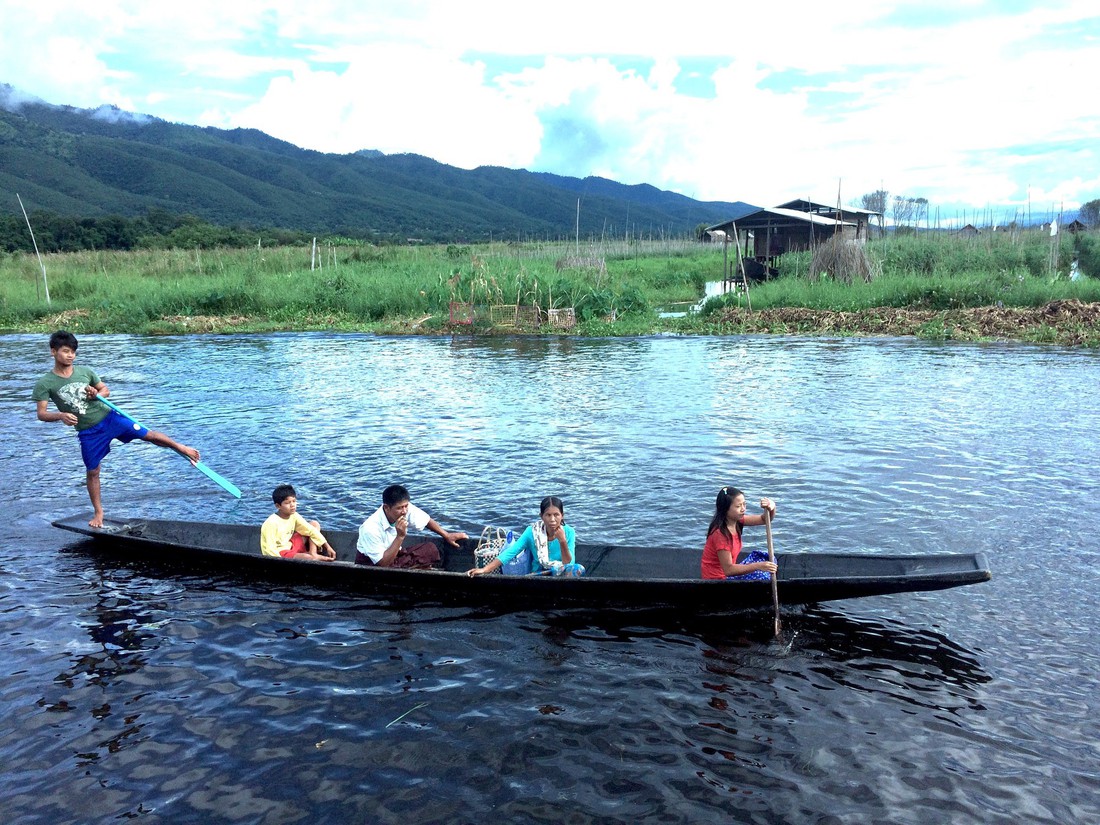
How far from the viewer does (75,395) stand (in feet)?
26.2

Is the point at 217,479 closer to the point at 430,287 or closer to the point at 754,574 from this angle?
the point at 754,574

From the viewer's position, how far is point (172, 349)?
2455 centimetres

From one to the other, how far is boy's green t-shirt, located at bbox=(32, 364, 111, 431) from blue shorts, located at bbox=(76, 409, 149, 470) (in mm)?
70

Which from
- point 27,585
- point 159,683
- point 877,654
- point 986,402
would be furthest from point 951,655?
point 986,402

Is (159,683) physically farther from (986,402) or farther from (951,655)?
(986,402)

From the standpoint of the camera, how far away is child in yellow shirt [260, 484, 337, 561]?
7160 millimetres

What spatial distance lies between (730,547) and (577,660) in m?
1.46

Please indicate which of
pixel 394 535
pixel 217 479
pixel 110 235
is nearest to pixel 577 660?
pixel 394 535

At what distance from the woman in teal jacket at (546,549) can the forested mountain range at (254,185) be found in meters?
54.7

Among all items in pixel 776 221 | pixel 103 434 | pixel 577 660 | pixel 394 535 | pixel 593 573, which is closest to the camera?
pixel 577 660

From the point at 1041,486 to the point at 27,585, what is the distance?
33.9 ft

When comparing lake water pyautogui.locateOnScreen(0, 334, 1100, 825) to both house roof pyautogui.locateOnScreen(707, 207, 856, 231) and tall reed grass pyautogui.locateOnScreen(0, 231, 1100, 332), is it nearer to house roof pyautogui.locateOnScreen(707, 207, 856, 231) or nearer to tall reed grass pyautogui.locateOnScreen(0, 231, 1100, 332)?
tall reed grass pyautogui.locateOnScreen(0, 231, 1100, 332)

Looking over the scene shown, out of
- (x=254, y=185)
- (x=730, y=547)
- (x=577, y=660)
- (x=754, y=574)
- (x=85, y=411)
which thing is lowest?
(x=577, y=660)

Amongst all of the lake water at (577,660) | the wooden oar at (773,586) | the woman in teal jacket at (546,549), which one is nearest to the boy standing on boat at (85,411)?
the lake water at (577,660)
